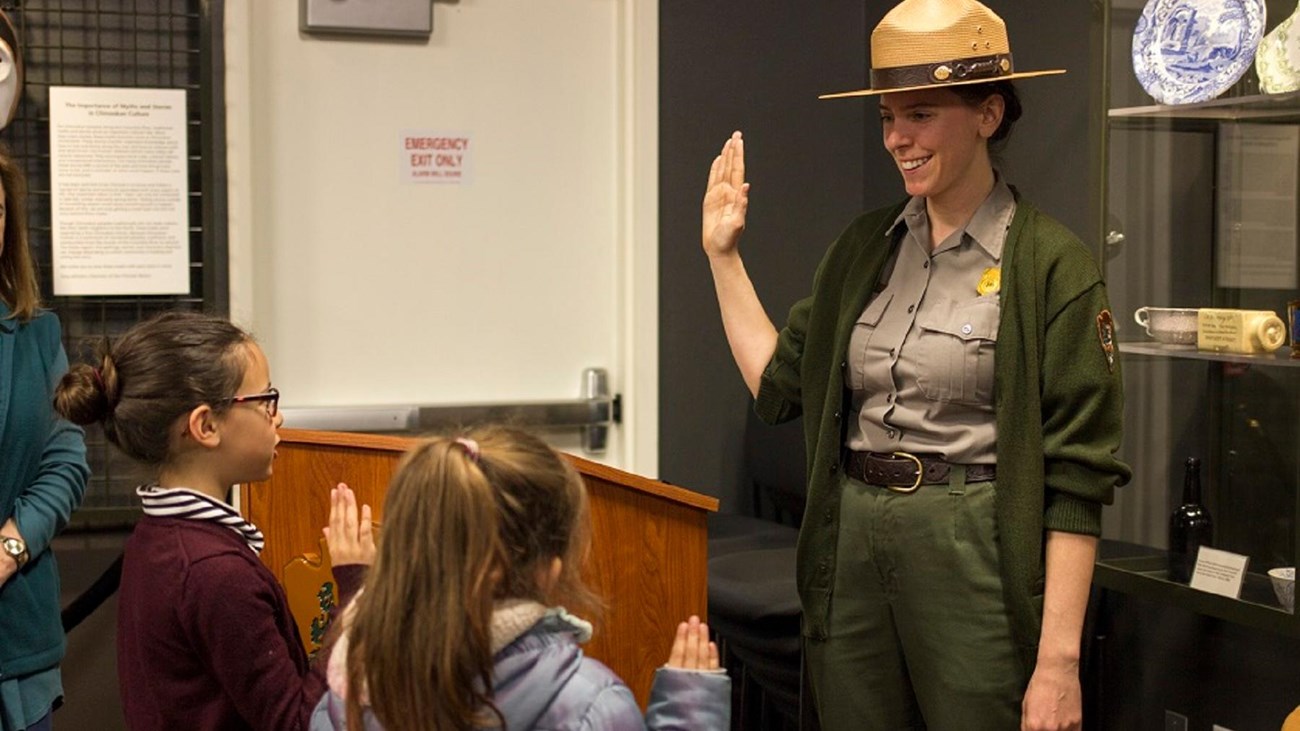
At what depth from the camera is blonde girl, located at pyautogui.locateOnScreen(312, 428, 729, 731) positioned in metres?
1.44

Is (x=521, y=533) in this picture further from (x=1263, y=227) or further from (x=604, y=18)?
(x=604, y=18)

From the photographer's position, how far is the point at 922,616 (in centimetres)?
216

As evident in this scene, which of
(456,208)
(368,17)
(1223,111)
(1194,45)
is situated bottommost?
(456,208)

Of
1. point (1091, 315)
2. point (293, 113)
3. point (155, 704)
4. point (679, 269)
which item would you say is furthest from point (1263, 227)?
point (293, 113)

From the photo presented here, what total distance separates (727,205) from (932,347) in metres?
0.43

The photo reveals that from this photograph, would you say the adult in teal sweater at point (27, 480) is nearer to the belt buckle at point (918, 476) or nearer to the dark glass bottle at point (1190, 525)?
the belt buckle at point (918, 476)

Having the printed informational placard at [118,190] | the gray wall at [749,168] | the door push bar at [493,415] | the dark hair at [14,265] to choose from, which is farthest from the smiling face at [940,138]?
the printed informational placard at [118,190]

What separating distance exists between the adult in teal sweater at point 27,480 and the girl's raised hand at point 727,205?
44.0 inches

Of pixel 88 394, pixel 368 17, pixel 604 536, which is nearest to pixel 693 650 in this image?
pixel 88 394

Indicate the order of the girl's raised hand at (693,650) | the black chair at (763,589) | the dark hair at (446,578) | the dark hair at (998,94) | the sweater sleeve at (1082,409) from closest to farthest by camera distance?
the dark hair at (446,578), the girl's raised hand at (693,650), the sweater sleeve at (1082,409), the dark hair at (998,94), the black chair at (763,589)

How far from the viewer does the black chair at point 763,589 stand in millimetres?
3395

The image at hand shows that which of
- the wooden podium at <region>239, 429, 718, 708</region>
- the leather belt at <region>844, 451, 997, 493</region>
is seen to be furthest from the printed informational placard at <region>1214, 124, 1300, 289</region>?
the wooden podium at <region>239, 429, 718, 708</region>

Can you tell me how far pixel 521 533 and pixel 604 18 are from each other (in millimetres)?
2960

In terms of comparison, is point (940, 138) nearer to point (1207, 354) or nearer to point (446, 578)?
point (1207, 354)
